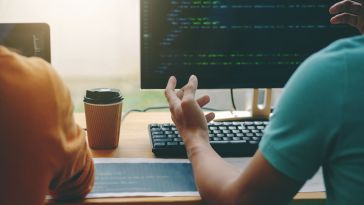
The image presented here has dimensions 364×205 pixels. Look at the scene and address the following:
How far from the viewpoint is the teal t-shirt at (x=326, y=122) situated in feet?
2.08

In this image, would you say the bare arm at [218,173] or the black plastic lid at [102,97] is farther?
the black plastic lid at [102,97]

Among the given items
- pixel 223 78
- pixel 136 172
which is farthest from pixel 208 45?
pixel 136 172

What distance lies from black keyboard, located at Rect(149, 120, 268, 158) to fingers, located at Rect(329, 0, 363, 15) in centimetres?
34

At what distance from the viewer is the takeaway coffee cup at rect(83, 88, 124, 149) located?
1.08 meters

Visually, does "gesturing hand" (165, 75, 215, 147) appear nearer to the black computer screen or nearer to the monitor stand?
the black computer screen

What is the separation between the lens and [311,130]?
2.13 ft

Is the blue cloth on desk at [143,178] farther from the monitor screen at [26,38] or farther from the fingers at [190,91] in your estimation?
the monitor screen at [26,38]

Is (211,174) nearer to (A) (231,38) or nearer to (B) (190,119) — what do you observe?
(B) (190,119)

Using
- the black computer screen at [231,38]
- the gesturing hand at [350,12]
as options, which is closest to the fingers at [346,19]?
the gesturing hand at [350,12]

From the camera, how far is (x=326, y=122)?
25.2 inches

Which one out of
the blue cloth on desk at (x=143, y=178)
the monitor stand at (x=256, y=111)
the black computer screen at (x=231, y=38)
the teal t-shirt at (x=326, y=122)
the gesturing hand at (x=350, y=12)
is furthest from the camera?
the monitor stand at (x=256, y=111)

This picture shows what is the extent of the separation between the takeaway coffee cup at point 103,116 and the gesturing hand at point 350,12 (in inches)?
20.3

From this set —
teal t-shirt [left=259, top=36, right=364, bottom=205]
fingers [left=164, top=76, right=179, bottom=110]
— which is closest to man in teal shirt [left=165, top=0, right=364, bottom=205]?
teal t-shirt [left=259, top=36, right=364, bottom=205]

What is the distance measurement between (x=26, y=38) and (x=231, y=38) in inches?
20.3
